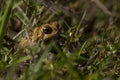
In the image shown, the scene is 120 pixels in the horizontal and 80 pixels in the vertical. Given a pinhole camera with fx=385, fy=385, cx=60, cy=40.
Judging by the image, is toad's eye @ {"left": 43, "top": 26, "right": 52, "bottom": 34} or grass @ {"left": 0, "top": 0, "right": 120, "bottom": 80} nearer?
grass @ {"left": 0, "top": 0, "right": 120, "bottom": 80}

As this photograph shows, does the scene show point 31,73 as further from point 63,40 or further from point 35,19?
point 35,19

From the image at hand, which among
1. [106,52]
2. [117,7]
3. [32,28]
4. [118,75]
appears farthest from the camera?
[117,7]

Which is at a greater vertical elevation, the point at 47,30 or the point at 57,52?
the point at 47,30

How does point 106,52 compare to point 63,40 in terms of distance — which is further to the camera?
point 63,40

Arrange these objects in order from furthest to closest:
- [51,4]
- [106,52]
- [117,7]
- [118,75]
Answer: [117,7]
[51,4]
[106,52]
[118,75]

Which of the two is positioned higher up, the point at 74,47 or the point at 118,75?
the point at 74,47

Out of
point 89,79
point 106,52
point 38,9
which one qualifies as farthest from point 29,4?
point 89,79

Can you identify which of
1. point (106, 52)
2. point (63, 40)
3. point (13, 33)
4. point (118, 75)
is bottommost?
point (118, 75)

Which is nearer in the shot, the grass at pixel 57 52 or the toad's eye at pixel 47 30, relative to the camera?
the grass at pixel 57 52
